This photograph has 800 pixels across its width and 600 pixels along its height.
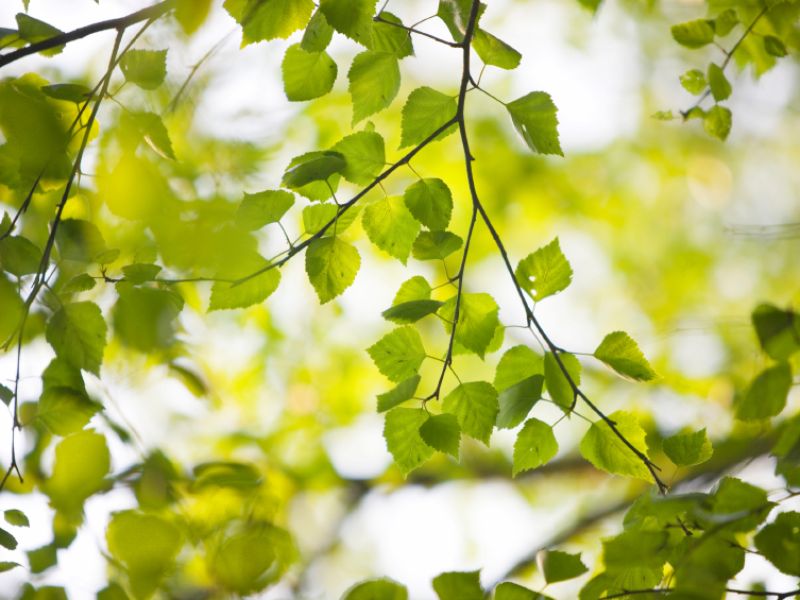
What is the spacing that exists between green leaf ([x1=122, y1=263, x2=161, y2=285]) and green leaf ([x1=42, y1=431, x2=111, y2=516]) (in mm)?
153

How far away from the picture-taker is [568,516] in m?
3.75

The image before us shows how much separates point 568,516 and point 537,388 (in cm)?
331

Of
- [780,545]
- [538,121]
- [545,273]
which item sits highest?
[538,121]

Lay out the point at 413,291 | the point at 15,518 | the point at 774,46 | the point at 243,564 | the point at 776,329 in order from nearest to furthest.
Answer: the point at 776,329 → the point at 243,564 → the point at 15,518 → the point at 413,291 → the point at 774,46

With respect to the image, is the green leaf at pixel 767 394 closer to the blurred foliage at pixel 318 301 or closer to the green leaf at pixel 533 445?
the blurred foliage at pixel 318 301

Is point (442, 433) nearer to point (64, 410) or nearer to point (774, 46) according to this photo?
point (64, 410)

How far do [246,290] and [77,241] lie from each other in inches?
7.6

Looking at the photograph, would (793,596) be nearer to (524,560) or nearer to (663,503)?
(663,503)

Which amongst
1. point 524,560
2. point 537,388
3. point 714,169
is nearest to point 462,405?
point 537,388

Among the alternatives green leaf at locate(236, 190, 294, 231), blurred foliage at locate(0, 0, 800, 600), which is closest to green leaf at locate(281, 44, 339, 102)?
blurred foliage at locate(0, 0, 800, 600)

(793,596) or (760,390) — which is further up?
(760,390)

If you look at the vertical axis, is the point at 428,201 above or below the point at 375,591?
above

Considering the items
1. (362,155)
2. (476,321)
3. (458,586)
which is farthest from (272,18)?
(458,586)

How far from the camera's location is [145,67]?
2.45ft
